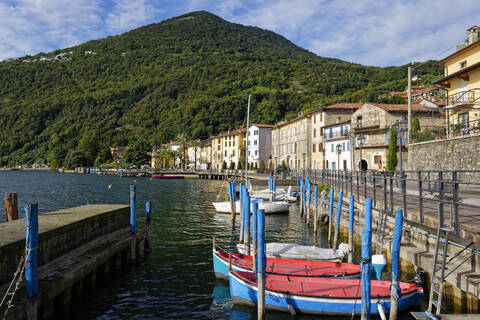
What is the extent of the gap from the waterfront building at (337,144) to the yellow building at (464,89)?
23375 mm

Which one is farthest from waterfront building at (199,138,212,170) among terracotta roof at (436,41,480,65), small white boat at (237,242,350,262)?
small white boat at (237,242,350,262)

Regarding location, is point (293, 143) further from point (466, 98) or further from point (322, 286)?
point (322, 286)

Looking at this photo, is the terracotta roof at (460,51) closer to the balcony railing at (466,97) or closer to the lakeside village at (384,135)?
the lakeside village at (384,135)

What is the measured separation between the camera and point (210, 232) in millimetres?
23750

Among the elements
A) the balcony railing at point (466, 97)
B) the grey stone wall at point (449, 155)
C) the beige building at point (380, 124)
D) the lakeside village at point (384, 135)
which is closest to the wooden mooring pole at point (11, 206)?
the lakeside village at point (384, 135)

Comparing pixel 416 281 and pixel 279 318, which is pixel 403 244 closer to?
pixel 416 281

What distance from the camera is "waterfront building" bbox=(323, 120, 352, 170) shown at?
57.7 metres

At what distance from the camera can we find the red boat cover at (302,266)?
492 inches

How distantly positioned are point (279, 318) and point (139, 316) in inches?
167

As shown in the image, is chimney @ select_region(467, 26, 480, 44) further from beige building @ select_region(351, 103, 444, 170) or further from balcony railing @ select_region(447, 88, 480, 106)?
beige building @ select_region(351, 103, 444, 170)

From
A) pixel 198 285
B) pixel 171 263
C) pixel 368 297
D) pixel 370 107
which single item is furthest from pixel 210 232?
pixel 370 107

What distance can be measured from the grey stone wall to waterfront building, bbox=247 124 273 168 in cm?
6228

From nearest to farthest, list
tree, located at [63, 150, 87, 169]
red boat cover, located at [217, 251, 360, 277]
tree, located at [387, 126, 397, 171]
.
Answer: red boat cover, located at [217, 251, 360, 277]
tree, located at [387, 126, 397, 171]
tree, located at [63, 150, 87, 169]

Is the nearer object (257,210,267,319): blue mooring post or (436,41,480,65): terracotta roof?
(257,210,267,319): blue mooring post
